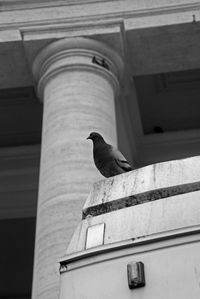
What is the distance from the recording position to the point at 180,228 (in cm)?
247

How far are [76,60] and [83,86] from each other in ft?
2.18

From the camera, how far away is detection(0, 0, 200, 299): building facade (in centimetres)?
761

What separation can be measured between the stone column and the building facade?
2 cm

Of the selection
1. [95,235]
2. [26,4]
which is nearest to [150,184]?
[95,235]

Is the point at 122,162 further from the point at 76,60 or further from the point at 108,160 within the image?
the point at 76,60

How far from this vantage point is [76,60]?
30.6 feet

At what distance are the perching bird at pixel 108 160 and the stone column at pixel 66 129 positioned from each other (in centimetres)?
236

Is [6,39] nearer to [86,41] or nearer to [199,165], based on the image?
[86,41]

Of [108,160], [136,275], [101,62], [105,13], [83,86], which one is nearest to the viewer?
[136,275]

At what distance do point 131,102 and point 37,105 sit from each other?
2.85 metres

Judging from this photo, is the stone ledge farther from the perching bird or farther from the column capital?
the column capital

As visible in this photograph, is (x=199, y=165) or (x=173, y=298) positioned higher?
(x=199, y=165)

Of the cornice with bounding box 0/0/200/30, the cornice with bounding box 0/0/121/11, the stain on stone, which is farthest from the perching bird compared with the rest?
the cornice with bounding box 0/0/121/11

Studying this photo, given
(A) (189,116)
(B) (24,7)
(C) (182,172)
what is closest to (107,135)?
Result: (B) (24,7)
